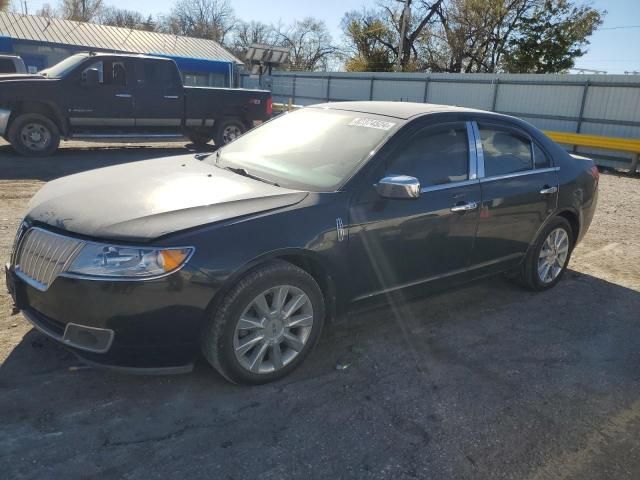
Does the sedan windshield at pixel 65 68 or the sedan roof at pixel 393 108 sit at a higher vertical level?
the sedan windshield at pixel 65 68

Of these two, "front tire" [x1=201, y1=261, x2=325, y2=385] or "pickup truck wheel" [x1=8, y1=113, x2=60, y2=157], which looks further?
"pickup truck wheel" [x1=8, y1=113, x2=60, y2=157]

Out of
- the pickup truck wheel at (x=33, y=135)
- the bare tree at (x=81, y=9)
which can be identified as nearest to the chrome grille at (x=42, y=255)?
the pickup truck wheel at (x=33, y=135)

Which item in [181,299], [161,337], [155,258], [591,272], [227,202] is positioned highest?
[227,202]

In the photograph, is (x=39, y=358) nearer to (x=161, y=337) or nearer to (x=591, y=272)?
(x=161, y=337)

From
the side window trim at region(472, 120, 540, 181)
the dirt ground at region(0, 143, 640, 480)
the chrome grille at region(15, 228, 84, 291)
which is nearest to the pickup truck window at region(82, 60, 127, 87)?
the dirt ground at region(0, 143, 640, 480)

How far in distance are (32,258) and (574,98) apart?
18123 mm

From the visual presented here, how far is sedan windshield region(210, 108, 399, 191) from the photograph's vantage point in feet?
11.6

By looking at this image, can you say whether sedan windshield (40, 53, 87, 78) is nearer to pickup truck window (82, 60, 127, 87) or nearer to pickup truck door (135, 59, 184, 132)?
pickup truck window (82, 60, 127, 87)

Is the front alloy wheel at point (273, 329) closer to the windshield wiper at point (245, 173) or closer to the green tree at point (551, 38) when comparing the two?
Result: the windshield wiper at point (245, 173)

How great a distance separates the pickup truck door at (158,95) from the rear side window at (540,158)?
893cm

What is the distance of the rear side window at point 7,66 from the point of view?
1576cm

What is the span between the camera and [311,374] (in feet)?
11.0

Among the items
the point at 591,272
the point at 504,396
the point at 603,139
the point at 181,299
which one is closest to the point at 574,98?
the point at 603,139

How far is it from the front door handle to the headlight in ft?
6.78
